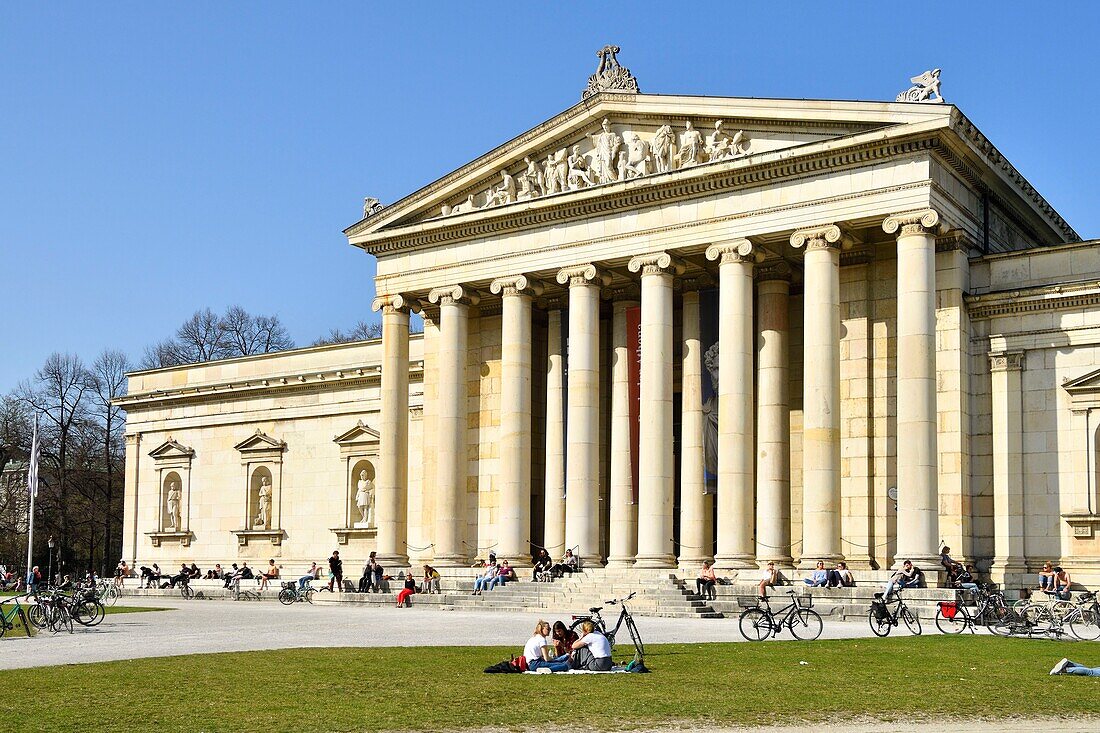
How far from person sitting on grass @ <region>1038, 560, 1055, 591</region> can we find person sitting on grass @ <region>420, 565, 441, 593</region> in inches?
802

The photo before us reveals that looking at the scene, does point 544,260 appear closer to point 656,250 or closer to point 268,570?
point 656,250

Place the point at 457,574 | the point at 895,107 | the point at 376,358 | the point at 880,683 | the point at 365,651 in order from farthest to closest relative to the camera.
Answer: the point at 376,358, the point at 457,574, the point at 895,107, the point at 365,651, the point at 880,683

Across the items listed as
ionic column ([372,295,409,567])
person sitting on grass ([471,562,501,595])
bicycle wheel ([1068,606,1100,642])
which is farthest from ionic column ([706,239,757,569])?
ionic column ([372,295,409,567])

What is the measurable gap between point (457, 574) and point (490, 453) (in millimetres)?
5517

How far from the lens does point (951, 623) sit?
3438 cm

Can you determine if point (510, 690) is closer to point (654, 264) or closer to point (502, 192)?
point (654, 264)

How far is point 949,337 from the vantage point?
41938 millimetres

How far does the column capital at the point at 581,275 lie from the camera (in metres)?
47.3

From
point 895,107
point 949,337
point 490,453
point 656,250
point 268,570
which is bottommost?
point 268,570

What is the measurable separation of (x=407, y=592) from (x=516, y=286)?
11789 mm

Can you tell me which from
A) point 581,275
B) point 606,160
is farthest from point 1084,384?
point 606,160

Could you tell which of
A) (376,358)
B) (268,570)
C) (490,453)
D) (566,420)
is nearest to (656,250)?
(566,420)

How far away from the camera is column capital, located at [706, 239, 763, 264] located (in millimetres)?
43594

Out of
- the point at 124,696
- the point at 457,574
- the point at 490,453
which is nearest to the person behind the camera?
the point at 124,696
